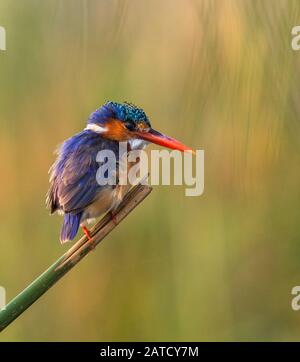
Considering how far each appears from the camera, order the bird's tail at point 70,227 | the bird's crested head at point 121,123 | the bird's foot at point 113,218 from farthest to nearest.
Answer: the bird's crested head at point 121,123, the bird's tail at point 70,227, the bird's foot at point 113,218

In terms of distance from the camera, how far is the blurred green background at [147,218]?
5.12ft

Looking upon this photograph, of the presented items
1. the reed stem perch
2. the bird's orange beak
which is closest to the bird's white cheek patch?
the bird's orange beak

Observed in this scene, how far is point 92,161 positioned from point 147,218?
28 cm

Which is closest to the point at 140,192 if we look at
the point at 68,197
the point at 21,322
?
the point at 68,197

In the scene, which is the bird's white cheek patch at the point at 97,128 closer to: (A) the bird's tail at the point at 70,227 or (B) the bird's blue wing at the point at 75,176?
(B) the bird's blue wing at the point at 75,176

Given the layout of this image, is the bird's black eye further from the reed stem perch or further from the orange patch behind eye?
the reed stem perch

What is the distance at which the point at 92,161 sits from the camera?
5.29 feet

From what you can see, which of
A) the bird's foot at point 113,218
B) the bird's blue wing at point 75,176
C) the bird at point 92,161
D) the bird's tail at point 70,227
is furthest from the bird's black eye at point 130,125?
the bird's foot at point 113,218

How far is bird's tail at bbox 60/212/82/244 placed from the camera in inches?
56.9

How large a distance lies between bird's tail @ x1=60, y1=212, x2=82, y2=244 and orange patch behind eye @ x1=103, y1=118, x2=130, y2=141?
321 mm

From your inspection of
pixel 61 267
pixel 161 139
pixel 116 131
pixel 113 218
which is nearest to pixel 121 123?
pixel 116 131

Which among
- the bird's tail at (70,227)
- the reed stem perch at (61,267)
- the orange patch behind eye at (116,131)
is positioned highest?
the orange patch behind eye at (116,131)

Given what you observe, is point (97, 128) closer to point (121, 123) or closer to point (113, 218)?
point (121, 123)
